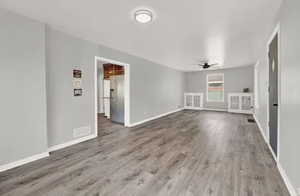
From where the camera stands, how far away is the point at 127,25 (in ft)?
8.54

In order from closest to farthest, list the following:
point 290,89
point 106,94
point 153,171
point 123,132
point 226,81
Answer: point 290,89 → point 153,171 → point 123,132 → point 106,94 → point 226,81

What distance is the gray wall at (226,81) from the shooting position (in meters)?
7.34

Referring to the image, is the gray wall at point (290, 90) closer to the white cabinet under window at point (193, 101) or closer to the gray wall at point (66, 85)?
the gray wall at point (66, 85)

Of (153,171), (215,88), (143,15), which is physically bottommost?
(153,171)

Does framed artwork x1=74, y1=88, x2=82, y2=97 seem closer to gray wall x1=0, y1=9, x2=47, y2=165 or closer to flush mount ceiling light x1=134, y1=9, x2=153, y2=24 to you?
gray wall x1=0, y1=9, x2=47, y2=165

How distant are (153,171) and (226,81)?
7.63 m

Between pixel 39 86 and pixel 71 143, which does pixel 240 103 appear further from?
pixel 39 86

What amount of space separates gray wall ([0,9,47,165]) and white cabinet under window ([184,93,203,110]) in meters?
7.89

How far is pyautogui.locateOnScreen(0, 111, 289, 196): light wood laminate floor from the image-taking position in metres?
1.64

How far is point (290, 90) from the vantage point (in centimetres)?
160

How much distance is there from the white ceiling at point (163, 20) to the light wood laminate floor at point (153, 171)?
2395mm

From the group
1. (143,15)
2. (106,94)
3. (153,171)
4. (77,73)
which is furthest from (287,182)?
(106,94)

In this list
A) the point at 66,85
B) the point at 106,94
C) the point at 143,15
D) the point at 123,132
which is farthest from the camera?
the point at 106,94

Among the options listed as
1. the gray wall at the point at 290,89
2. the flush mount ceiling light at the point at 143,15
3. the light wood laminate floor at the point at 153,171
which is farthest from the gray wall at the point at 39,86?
the gray wall at the point at 290,89
